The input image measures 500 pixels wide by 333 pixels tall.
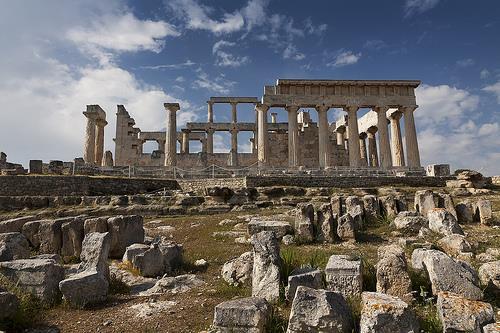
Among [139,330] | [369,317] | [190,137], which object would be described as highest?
[190,137]

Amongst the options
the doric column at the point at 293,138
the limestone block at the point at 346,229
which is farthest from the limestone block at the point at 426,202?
the doric column at the point at 293,138

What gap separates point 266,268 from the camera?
5871 mm

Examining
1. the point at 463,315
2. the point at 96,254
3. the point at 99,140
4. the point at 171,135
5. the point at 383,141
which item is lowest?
the point at 463,315

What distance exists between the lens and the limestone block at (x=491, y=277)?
5245mm

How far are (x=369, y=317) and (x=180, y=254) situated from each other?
5.17 m

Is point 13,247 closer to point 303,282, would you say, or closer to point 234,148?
point 303,282

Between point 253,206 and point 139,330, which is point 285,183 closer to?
point 253,206

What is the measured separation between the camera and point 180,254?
8.27 m

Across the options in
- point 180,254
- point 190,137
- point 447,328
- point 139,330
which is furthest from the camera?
point 190,137

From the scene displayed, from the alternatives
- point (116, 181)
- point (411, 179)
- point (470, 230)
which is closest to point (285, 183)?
point (411, 179)

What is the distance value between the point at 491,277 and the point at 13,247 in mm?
8864

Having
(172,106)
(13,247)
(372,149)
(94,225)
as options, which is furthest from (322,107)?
(13,247)

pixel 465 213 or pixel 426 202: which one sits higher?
pixel 426 202

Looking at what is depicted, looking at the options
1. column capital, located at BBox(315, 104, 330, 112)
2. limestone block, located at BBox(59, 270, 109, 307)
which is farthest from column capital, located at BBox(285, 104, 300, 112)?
limestone block, located at BBox(59, 270, 109, 307)
